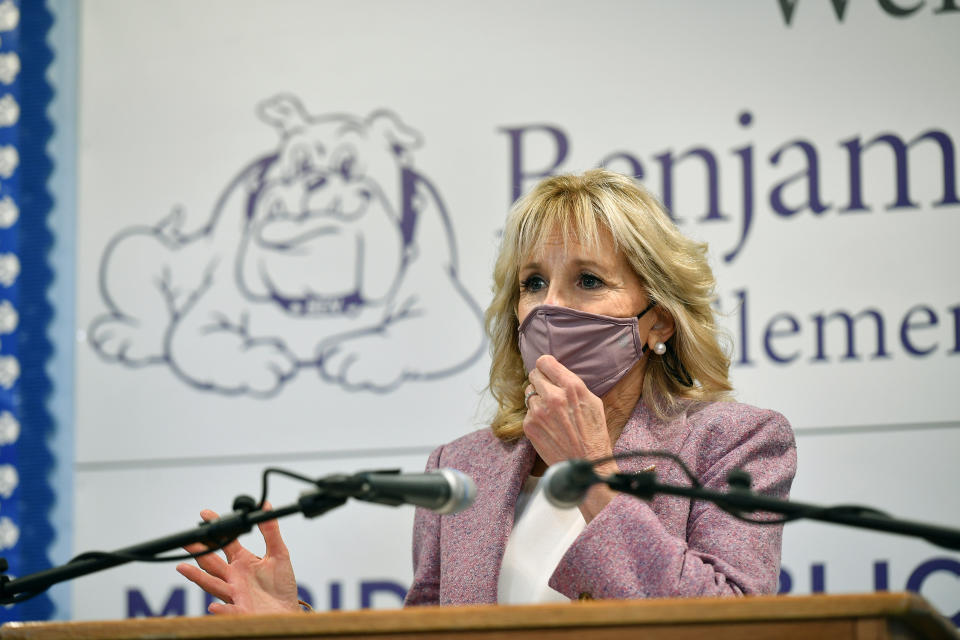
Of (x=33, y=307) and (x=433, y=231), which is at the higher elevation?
(x=433, y=231)

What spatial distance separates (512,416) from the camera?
7.95ft

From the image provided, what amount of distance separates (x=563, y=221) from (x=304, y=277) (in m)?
1.15

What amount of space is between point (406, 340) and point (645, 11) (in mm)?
1134

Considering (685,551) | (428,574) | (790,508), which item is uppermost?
(790,508)

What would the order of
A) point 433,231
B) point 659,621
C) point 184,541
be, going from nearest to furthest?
point 659,621, point 184,541, point 433,231

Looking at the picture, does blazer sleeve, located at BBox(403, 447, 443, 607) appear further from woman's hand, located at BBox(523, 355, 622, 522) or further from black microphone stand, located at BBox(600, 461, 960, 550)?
black microphone stand, located at BBox(600, 461, 960, 550)

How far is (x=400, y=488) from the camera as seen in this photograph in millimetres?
1334

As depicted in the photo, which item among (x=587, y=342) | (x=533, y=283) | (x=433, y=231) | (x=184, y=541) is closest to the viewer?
(x=184, y=541)

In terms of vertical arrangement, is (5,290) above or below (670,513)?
above

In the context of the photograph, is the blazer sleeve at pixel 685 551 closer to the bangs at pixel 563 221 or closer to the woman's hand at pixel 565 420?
the woman's hand at pixel 565 420

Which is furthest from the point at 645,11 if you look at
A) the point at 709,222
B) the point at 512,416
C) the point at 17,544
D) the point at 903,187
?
the point at 17,544

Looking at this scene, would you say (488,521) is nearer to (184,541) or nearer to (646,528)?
(646,528)

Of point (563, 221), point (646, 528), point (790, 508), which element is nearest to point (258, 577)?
point (646, 528)

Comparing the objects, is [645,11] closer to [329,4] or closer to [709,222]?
[709,222]
